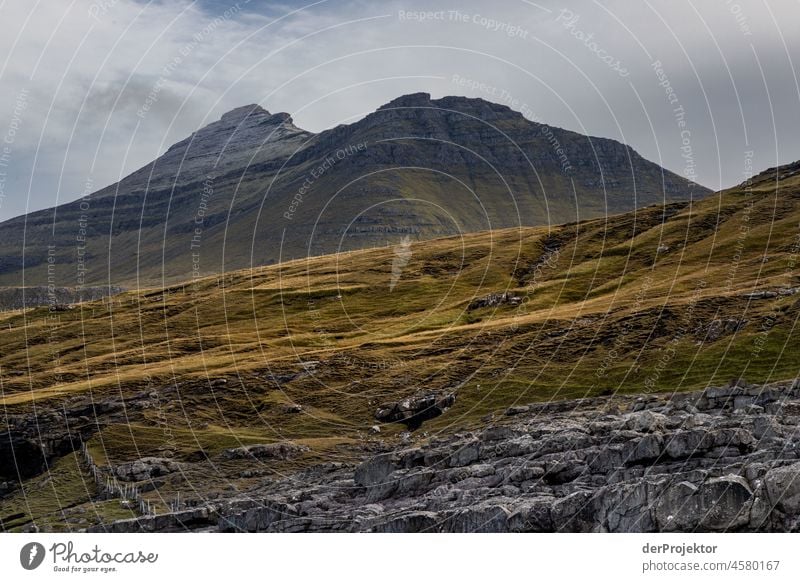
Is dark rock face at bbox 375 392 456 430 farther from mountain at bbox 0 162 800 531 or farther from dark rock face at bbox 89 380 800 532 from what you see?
dark rock face at bbox 89 380 800 532

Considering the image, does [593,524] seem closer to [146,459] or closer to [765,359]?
[765,359]

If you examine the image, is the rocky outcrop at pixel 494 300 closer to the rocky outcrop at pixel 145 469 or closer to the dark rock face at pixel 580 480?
the dark rock face at pixel 580 480

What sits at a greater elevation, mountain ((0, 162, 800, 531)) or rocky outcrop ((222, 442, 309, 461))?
mountain ((0, 162, 800, 531))

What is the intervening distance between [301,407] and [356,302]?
85109 millimetres

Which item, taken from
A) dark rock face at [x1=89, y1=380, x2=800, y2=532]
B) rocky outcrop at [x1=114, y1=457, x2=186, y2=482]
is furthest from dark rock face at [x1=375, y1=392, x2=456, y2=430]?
rocky outcrop at [x1=114, y1=457, x2=186, y2=482]

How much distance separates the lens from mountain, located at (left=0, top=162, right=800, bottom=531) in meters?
49.0

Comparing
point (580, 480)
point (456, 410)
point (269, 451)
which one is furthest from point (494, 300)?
point (580, 480)

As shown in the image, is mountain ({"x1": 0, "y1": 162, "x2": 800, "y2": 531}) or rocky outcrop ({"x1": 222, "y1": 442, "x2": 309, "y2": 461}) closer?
mountain ({"x1": 0, "y1": 162, "x2": 800, "y2": 531})

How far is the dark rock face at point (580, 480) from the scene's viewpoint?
39375 mm

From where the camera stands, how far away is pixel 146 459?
8631 centimetres

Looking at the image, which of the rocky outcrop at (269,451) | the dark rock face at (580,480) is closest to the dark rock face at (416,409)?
the rocky outcrop at (269,451)

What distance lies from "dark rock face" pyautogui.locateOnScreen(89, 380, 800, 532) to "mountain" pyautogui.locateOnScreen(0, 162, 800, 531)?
168 mm

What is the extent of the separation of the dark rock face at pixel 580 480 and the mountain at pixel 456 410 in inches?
6.6

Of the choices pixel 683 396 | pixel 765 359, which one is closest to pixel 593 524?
pixel 683 396
